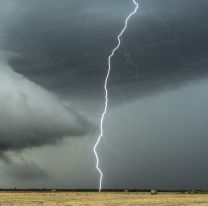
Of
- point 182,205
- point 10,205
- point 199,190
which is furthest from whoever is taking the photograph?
point 199,190

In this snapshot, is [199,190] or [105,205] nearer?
[105,205]

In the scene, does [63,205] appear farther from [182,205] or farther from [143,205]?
[182,205]

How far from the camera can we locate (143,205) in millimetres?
43281

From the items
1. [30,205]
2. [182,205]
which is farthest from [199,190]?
[30,205]

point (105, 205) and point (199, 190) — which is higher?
point (199, 190)

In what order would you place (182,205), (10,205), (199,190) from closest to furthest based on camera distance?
1. (10,205)
2. (182,205)
3. (199,190)

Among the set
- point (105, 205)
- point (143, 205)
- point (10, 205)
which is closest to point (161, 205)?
point (143, 205)

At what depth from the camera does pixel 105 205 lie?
4275cm

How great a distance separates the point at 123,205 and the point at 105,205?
147cm

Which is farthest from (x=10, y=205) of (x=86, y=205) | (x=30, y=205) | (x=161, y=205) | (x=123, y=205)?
(x=161, y=205)

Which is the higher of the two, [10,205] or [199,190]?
[199,190]

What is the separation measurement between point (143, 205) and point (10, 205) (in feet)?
34.5

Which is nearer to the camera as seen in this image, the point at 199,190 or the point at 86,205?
the point at 86,205

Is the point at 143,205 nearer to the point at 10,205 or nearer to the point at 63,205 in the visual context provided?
the point at 63,205
